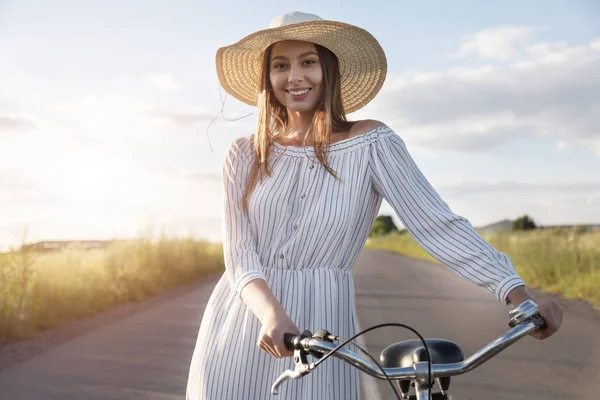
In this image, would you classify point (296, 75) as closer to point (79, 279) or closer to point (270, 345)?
point (270, 345)

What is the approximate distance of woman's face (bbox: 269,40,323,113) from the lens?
11.4 feet

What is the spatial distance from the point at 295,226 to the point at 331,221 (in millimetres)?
142

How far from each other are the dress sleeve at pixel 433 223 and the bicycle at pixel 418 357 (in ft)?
1.20

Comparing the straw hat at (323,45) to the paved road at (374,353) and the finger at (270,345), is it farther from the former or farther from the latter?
the paved road at (374,353)

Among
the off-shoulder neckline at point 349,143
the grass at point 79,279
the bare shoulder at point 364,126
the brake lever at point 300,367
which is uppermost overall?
the bare shoulder at point 364,126

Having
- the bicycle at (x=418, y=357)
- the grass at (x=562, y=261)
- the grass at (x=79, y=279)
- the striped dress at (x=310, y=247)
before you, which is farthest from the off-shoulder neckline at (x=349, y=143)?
the grass at (x=562, y=261)

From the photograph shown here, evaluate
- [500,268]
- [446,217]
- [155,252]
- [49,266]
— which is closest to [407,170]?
[446,217]

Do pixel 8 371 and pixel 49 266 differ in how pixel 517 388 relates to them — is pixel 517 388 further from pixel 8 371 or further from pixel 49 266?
pixel 49 266

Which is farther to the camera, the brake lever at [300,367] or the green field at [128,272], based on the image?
the green field at [128,272]

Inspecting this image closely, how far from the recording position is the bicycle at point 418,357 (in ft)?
7.57

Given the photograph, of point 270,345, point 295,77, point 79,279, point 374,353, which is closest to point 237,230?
point 295,77

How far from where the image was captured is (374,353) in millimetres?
9656

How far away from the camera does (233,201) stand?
3404 millimetres

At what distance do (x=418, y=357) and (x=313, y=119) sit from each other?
1.36 meters
